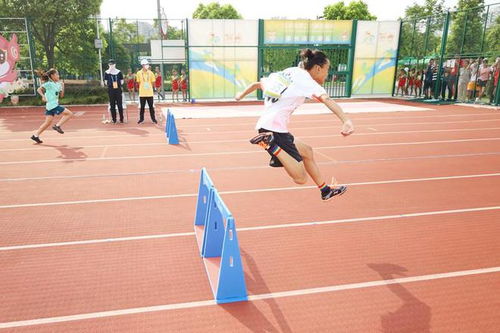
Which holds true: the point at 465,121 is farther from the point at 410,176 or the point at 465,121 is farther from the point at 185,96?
the point at 185,96

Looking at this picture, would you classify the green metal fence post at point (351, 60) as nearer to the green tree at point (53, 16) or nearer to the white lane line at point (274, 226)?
the green tree at point (53, 16)

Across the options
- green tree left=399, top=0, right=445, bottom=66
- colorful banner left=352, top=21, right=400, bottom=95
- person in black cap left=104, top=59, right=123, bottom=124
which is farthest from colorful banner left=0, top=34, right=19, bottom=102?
green tree left=399, top=0, right=445, bottom=66

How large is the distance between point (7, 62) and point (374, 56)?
1916 centimetres

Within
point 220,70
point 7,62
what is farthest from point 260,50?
point 7,62

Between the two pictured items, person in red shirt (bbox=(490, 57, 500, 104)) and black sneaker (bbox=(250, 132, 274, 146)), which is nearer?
black sneaker (bbox=(250, 132, 274, 146))

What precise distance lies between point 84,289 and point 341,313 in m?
2.31

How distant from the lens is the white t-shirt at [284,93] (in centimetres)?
401

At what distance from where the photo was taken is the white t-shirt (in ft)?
13.2

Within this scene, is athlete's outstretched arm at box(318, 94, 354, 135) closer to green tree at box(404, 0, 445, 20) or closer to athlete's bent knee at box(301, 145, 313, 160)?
athlete's bent knee at box(301, 145, 313, 160)

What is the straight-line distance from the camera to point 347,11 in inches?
2188

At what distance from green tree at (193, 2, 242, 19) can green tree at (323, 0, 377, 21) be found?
17.3 metres

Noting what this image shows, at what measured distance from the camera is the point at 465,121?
14.3 metres

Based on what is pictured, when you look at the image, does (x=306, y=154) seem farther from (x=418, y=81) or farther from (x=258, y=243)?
(x=418, y=81)

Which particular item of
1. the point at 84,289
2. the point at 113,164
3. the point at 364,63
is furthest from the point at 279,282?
the point at 364,63
